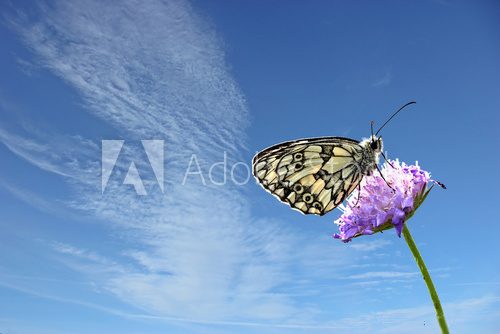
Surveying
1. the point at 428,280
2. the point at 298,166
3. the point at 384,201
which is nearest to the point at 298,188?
the point at 298,166

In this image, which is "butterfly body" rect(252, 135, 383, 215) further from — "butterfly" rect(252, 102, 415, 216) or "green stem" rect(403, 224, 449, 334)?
"green stem" rect(403, 224, 449, 334)

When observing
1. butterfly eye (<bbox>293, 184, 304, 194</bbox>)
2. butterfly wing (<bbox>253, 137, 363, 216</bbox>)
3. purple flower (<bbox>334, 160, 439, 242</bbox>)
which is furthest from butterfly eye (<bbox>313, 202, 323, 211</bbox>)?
purple flower (<bbox>334, 160, 439, 242</bbox>)

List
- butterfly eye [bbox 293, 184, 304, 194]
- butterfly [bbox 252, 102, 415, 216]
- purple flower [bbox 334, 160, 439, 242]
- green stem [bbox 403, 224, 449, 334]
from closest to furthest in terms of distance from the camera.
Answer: green stem [bbox 403, 224, 449, 334] → purple flower [bbox 334, 160, 439, 242] → butterfly [bbox 252, 102, 415, 216] → butterfly eye [bbox 293, 184, 304, 194]

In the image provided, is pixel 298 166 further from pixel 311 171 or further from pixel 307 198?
pixel 307 198

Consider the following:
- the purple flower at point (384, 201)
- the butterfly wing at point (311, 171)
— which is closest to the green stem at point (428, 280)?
the purple flower at point (384, 201)

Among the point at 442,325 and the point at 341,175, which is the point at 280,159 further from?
the point at 442,325

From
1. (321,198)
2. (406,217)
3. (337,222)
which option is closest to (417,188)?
(406,217)
